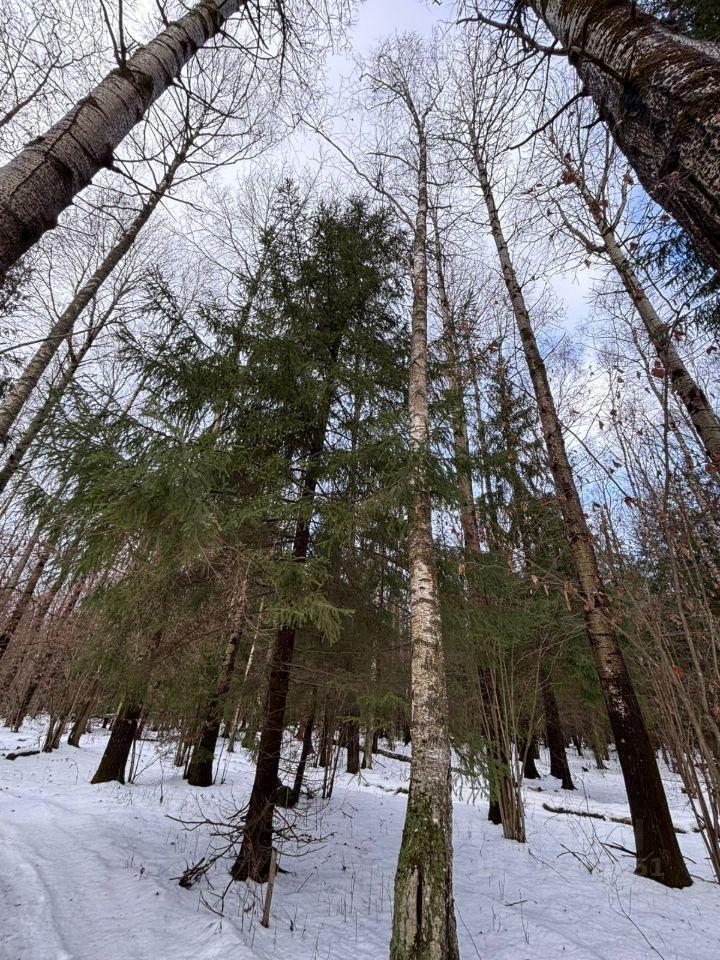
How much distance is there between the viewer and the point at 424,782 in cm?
305

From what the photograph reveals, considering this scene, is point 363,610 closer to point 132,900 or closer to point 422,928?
point 422,928

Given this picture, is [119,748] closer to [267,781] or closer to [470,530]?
[267,781]

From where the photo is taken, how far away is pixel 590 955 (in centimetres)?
332

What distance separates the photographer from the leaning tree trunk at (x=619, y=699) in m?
4.84

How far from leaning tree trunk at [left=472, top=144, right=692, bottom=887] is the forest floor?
326 mm

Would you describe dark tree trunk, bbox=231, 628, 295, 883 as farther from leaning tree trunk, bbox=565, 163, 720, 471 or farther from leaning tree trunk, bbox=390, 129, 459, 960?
leaning tree trunk, bbox=565, 163, 720, 471

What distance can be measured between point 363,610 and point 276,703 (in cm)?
141

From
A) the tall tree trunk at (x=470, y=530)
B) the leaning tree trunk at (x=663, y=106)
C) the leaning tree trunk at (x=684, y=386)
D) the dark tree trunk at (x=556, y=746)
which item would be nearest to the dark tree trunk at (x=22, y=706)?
the tall tree trunk at (x=470, y=530)

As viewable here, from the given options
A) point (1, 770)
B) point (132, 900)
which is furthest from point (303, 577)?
point (1, 770)

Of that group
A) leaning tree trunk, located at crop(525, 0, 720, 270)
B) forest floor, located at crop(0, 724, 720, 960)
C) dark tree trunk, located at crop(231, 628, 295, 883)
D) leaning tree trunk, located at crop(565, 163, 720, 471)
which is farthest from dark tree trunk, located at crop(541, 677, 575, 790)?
leaning tree trunk, located at crop(525, 0, 720, 270)

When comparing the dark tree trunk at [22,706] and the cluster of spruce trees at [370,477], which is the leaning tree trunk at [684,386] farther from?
the dark tree trunk at [22,706]

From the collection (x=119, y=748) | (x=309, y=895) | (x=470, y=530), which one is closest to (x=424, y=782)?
(x=309, y=895)

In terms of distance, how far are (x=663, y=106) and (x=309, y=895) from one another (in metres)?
6.59

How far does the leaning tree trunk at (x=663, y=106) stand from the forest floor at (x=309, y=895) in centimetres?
502
